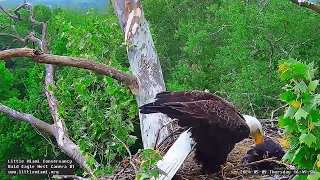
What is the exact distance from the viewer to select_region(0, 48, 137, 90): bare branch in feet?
13.8

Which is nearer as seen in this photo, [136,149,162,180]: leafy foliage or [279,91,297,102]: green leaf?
[279,91,297,102]: green leaf

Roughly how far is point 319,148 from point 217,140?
4.60 feet

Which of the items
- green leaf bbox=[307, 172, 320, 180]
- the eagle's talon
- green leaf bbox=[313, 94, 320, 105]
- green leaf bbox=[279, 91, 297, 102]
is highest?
green leaf bbox=[279, 91, 297, 102]

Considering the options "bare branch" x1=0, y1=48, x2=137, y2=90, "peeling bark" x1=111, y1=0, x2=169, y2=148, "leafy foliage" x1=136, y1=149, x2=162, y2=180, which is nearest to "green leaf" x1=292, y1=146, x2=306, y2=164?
"leafy foliage" x1=136, y1=149, x2=162, y2=180

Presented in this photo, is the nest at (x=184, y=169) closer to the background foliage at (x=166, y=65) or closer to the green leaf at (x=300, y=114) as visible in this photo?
the background foliage at (x=166, y=65)

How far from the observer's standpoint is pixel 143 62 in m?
4.67

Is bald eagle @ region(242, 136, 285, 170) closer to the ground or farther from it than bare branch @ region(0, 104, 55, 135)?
closer to the ground

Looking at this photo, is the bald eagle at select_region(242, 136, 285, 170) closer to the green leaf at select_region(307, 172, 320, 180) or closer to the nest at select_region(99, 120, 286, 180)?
the nest at select_region(99, 120, 286, 180)

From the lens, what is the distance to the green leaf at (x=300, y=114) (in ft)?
7.96

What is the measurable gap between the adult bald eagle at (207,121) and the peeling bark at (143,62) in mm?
579

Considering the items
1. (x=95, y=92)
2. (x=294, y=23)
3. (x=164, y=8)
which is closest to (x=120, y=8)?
(x=95, y=92)

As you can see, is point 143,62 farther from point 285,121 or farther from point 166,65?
point 166,65

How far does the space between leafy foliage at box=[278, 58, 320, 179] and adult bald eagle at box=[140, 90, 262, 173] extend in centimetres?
106

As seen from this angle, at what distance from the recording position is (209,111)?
3.66m
